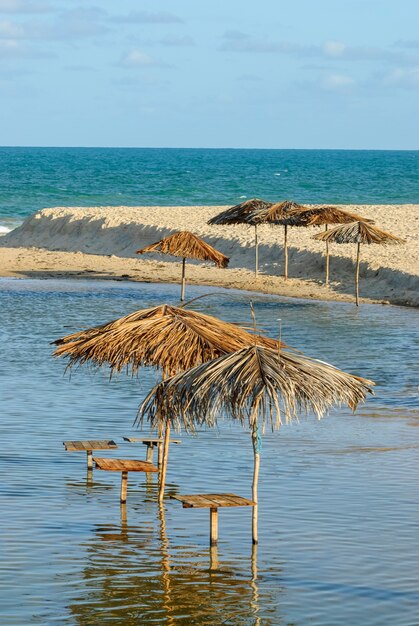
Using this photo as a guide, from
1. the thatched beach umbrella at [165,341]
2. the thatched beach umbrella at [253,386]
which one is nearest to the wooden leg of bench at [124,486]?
the thatched beach umbrella at [165,341]

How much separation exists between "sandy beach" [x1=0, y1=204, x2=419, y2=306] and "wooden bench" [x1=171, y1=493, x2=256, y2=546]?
21482mm

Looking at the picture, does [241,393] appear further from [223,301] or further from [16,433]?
[223,301]

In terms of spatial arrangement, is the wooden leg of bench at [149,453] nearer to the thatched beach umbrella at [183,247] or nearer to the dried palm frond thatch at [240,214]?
→ the thatched beach umbrella at [183,247]

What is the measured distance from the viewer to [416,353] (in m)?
25.7

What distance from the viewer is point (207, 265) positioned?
42.3m

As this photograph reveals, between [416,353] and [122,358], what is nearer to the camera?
[122,358]

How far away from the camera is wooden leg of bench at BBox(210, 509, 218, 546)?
1224cm

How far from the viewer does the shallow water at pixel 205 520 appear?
11.3 meters

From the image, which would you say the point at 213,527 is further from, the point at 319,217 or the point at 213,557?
the point at 319,217

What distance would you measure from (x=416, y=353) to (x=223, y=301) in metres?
9.40


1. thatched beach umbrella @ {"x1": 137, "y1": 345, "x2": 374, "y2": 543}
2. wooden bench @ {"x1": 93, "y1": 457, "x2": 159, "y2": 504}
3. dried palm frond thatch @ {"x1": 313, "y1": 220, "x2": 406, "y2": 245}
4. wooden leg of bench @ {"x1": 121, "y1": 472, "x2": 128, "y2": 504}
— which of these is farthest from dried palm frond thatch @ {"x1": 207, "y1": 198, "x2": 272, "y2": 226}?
thatched beach umbrella @ {"x1": 137, "y1": 345, "x2": 374, "y2": 543}

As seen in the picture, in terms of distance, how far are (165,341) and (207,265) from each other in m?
29.1

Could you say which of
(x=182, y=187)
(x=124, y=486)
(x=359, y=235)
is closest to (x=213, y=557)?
(x=124, y=486)

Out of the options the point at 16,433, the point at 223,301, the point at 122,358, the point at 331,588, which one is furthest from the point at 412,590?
the point at 223,301
